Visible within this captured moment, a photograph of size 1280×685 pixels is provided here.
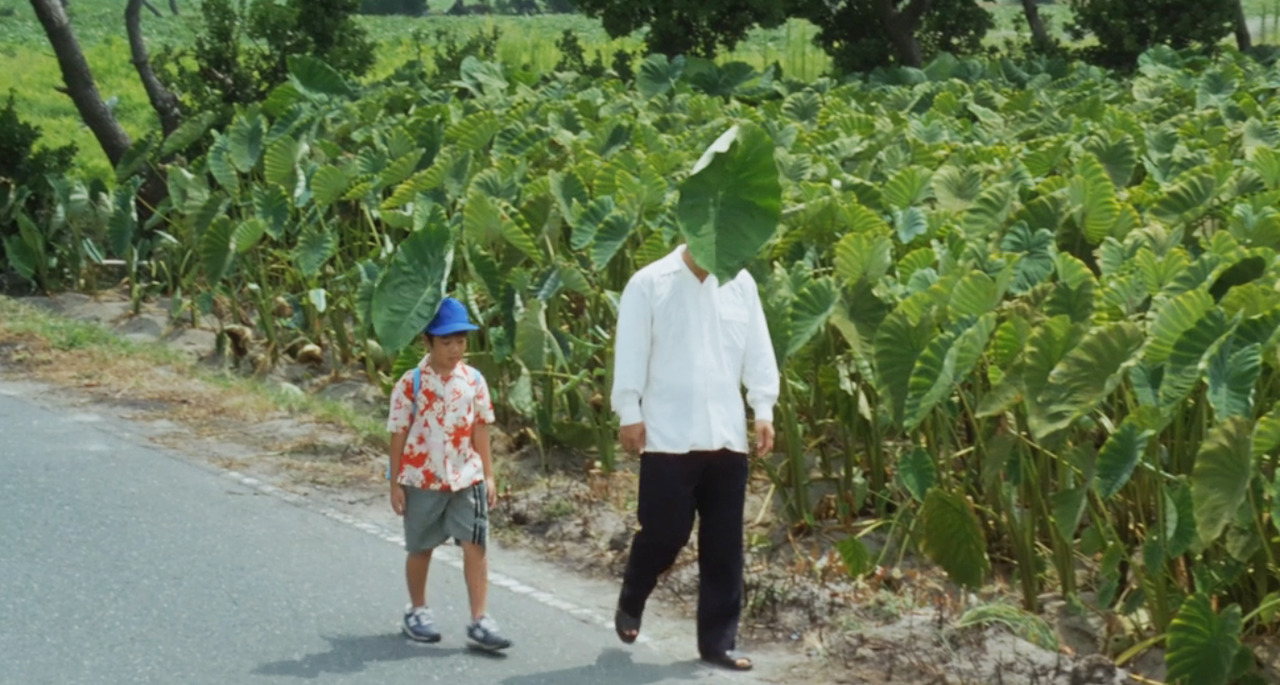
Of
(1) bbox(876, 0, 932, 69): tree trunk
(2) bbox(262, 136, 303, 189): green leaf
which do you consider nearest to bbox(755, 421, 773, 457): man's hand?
(2) bbox(262, 136, 303, 189): green leaf

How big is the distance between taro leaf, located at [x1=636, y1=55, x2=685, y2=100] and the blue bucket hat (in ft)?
34.6

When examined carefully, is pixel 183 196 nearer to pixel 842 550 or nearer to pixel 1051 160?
pixel 1051 160

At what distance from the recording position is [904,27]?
73.5 feet

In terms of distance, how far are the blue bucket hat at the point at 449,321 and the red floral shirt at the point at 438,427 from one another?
171 millimetres

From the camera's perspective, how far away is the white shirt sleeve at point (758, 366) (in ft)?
21.2

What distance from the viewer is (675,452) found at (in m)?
6.38

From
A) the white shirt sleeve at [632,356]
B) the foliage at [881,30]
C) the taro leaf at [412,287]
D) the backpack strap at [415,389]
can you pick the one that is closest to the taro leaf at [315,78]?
the taro leaf at [412,287]

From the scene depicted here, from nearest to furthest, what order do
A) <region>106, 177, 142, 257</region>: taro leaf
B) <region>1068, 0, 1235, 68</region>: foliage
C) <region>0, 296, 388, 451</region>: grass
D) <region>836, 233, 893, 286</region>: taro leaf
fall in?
1. <region>836, 233, 893, 286</region>: taro leaf
2. <region>0, 296, 388, 451</region>: grass
3. <region>106, 177, 142, 257</region>: taro leaf
4. <region>1068, 0, 1235, 68</region>: foliage

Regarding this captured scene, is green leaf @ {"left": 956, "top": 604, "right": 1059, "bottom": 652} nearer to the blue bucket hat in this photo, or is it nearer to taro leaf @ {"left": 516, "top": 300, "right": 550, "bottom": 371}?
the blue bucket hat

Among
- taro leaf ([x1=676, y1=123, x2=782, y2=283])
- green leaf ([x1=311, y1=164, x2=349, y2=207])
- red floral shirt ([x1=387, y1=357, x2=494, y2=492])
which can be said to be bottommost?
red floral shirt ([x1=387, y1=357, x2=494, y2=492])

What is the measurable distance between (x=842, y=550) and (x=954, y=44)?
17994 mm

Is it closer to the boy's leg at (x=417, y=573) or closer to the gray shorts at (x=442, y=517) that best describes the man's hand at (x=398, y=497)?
the gray shorts at (x=442, y=517)

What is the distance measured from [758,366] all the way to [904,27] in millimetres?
16462

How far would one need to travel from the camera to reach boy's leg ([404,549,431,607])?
676 centimetres
